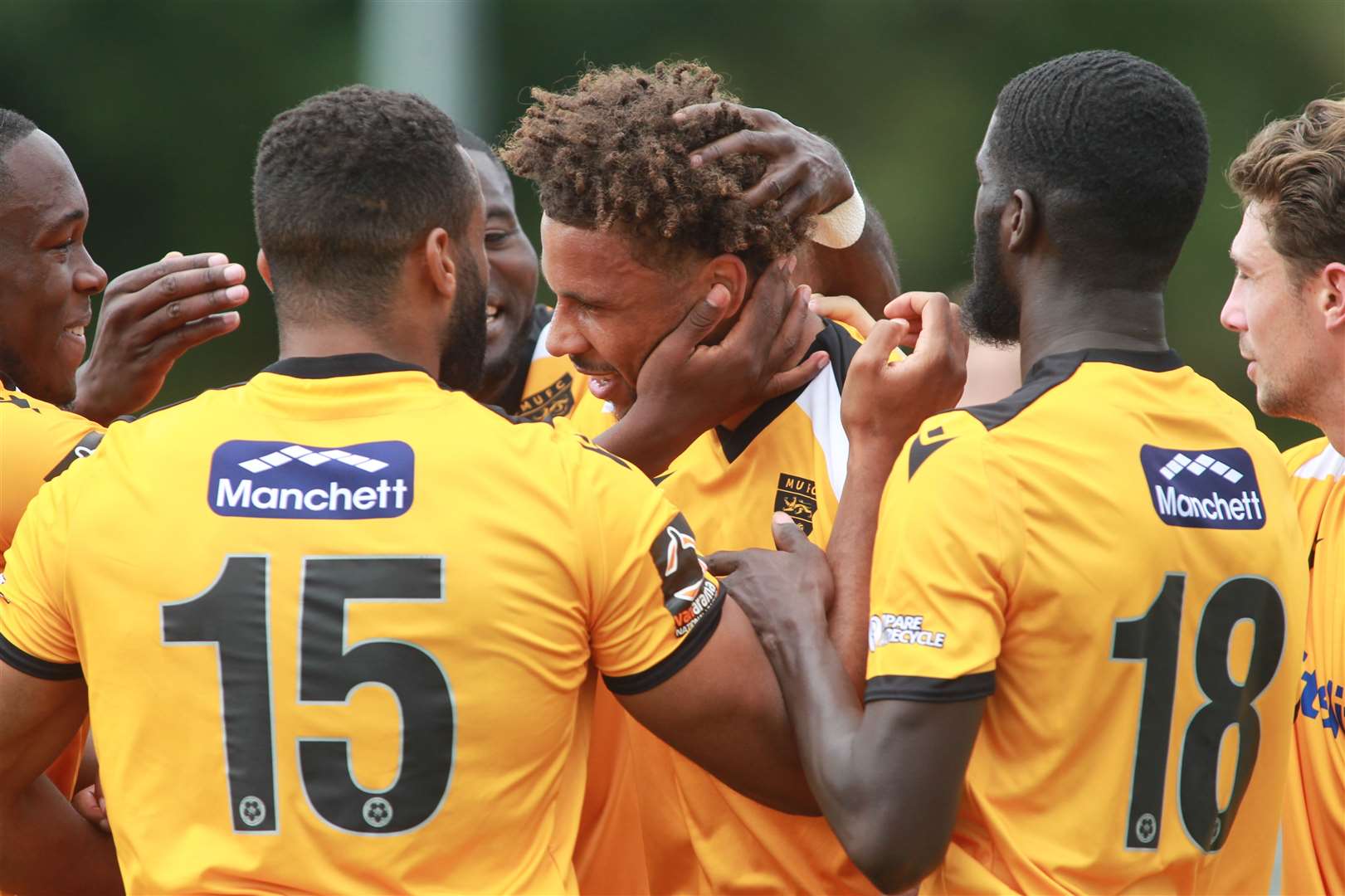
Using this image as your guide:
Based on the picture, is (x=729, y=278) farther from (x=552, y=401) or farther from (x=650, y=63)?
(x=650, y=63)

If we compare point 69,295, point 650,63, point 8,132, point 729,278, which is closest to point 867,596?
point 729,278

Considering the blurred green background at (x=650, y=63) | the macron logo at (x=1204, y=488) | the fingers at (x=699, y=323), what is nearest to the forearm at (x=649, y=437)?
the fingers at (x=699, y=323)

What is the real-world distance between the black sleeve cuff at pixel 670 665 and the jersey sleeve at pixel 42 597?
39.9 inches

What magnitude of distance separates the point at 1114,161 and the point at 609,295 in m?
1.22

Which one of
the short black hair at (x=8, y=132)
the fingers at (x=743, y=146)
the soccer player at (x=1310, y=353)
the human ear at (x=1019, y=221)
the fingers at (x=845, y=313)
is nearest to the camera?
the human ear at (x=1019, y=221)

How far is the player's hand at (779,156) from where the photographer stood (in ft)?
12.2

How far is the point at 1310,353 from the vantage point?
363 cm

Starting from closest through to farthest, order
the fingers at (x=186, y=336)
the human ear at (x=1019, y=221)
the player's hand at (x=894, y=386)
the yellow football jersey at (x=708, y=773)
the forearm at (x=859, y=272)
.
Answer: the human ear at (x=1019, y=221), the player's hand at (x=894, y=386), the yellow football jersey at (x=708, y=773), the fingers at (x=186, y=336), the forearm at (x=859, y=272)

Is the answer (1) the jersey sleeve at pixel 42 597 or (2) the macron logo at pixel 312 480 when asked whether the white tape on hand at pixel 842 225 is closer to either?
(2) the macron logo at pixel 312 480

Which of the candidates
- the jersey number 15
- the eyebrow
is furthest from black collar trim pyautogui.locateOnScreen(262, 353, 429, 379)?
the eyebrow

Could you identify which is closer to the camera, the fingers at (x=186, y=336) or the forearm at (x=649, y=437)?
the forearm at (x=649, y=437)

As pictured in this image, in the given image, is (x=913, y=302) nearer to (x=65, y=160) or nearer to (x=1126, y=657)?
(x=1126, y=657)

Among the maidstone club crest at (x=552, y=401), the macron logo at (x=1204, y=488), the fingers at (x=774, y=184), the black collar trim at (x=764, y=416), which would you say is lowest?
the maidstone club crest at (x=552, y=401)

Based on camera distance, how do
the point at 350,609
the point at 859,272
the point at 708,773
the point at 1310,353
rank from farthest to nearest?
the point at 859,272 < the point at 1310,353 < the point at 708,773 < the point at 350,609
